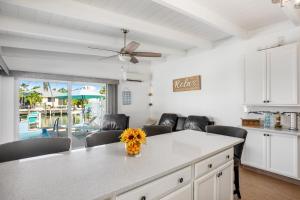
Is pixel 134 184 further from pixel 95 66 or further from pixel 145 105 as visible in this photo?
pixel 145 105

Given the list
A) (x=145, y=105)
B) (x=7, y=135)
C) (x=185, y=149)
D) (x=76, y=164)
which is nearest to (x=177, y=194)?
(x=185, y=149)

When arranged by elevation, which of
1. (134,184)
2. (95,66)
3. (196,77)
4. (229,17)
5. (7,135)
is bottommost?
(7,135)

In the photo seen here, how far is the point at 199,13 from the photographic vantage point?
2475 mm

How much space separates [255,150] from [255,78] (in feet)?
4.36

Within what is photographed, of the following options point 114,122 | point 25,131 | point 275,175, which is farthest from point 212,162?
point 25,131

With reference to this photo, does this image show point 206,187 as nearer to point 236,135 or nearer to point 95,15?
point 236,135

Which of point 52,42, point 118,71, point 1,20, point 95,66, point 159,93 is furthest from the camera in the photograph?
point 159,93

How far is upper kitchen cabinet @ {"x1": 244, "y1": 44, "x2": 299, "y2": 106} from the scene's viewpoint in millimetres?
2689

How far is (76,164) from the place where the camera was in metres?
1.24

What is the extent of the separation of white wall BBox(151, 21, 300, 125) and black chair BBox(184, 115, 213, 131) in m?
0.30

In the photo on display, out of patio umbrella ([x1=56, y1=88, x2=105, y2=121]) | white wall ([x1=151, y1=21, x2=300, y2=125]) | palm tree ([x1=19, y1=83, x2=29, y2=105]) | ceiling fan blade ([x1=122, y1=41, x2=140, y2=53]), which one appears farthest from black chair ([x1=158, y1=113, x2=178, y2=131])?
palm tree ([x1=19, y1=83, x2=29, y2=105])

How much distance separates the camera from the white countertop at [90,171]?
0.87 meters

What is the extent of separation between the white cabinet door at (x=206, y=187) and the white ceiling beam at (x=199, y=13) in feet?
6.64

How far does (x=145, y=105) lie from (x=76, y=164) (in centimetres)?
484
